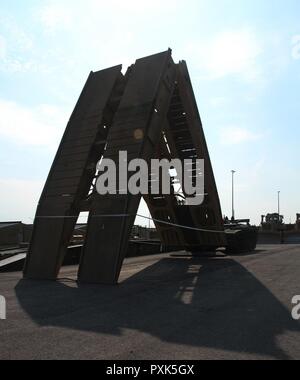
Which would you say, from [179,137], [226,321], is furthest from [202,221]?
[226,321]

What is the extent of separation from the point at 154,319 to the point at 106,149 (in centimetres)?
797

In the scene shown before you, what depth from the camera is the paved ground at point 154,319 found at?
246 inches

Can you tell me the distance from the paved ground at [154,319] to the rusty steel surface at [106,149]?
0.94 m

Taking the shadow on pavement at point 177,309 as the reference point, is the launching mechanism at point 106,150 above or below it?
above

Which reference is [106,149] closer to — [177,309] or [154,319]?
[177,309]

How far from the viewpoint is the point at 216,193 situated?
809 inches

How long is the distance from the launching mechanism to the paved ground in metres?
0.91

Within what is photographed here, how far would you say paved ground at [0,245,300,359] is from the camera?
625 cm

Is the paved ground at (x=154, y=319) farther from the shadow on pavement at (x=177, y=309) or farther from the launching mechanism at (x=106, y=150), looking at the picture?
the launching mechanism at (x=106, y=150)

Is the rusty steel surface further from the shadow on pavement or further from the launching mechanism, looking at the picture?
the shadow on pavement

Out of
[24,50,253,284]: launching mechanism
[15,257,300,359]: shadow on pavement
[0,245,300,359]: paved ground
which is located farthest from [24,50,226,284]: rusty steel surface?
[15,257,300,359]: shadow on pavement

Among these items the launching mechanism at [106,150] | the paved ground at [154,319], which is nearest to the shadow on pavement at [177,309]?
the paved ground at [154,319]

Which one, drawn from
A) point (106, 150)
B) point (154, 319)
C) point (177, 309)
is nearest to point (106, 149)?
point (106, 150)

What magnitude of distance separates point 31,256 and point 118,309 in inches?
248
